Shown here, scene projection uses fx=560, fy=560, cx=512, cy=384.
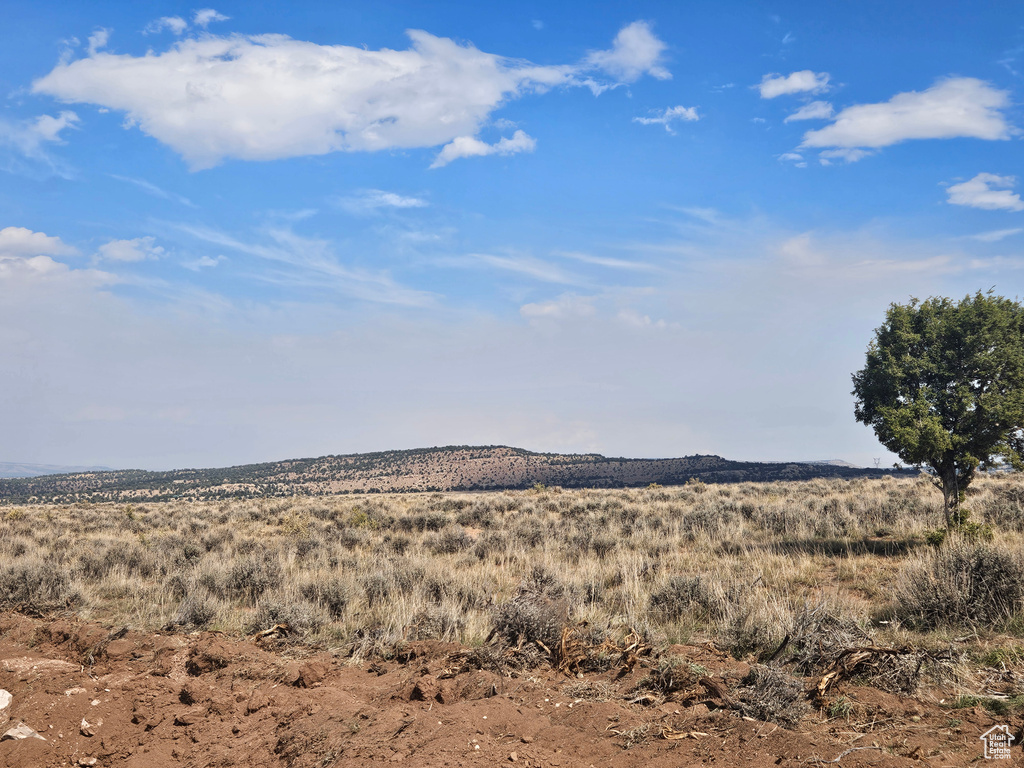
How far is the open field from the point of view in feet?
15.4

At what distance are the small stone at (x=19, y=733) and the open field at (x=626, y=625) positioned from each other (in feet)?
3.26

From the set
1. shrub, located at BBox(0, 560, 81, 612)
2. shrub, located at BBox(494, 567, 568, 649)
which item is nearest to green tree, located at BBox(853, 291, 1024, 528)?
shrub, located at BBox(494, 567, 568, 649)

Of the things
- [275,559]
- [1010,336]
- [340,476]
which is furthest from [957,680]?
[340,476]

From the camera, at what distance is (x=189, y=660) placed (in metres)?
7.55

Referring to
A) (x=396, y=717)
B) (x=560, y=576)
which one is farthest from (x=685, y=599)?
(x=396, y=717)

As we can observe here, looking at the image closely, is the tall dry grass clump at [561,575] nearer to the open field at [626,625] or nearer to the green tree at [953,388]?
the open field at [626,625]

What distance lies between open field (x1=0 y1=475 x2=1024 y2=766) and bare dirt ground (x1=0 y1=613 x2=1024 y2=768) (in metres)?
0.03

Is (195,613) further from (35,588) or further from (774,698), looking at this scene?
(774,698)

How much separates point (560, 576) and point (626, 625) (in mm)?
2479

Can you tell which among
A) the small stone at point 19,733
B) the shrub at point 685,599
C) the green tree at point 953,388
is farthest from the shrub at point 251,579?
the green tree at point 953,388

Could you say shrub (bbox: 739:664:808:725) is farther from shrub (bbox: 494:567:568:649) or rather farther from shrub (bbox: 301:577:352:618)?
shrub (bbox: 301:577:352:618)

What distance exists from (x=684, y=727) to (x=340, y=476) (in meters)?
85.0

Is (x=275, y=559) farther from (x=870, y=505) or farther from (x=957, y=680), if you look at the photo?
(x=870, y=505)

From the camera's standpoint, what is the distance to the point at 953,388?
40.9ft
